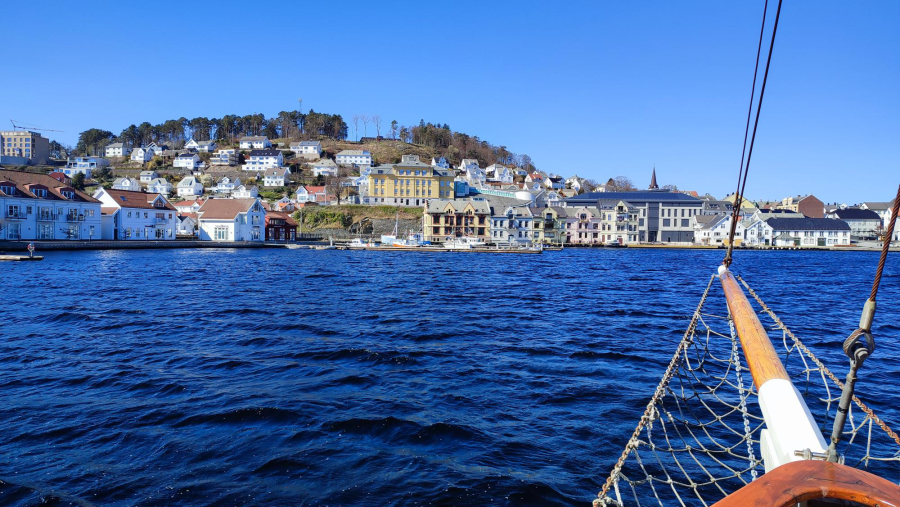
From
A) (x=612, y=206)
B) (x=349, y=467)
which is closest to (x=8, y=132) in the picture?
(x=612, y=206)

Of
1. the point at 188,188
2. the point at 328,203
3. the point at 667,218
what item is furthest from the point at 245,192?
the point at 667,218

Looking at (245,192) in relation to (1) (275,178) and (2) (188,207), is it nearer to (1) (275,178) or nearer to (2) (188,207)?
(1) (275,178)

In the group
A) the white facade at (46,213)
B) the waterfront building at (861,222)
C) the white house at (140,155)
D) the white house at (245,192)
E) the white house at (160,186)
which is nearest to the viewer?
the white facade at (46,213)

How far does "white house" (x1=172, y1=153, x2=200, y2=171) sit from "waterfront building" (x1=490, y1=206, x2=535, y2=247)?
276ft

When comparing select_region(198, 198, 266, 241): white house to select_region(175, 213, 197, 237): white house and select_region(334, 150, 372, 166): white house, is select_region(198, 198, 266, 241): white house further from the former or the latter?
select_region(334, 150, 372, 166): white house

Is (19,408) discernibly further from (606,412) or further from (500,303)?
(500,303)

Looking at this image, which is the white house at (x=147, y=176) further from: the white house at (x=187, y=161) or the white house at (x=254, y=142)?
the white house at (x=254, y=142)

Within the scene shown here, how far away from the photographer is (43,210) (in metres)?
56.1

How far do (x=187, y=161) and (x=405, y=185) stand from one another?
6429 cm

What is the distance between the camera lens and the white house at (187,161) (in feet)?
426

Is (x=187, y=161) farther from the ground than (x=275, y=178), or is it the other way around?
(x=187, y=161)

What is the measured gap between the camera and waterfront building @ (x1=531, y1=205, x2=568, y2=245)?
9144 cm

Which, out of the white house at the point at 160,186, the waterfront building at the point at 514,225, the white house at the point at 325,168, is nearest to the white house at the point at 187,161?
the white house at the point at 160,186

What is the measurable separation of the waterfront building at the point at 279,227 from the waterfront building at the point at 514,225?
106 feet
